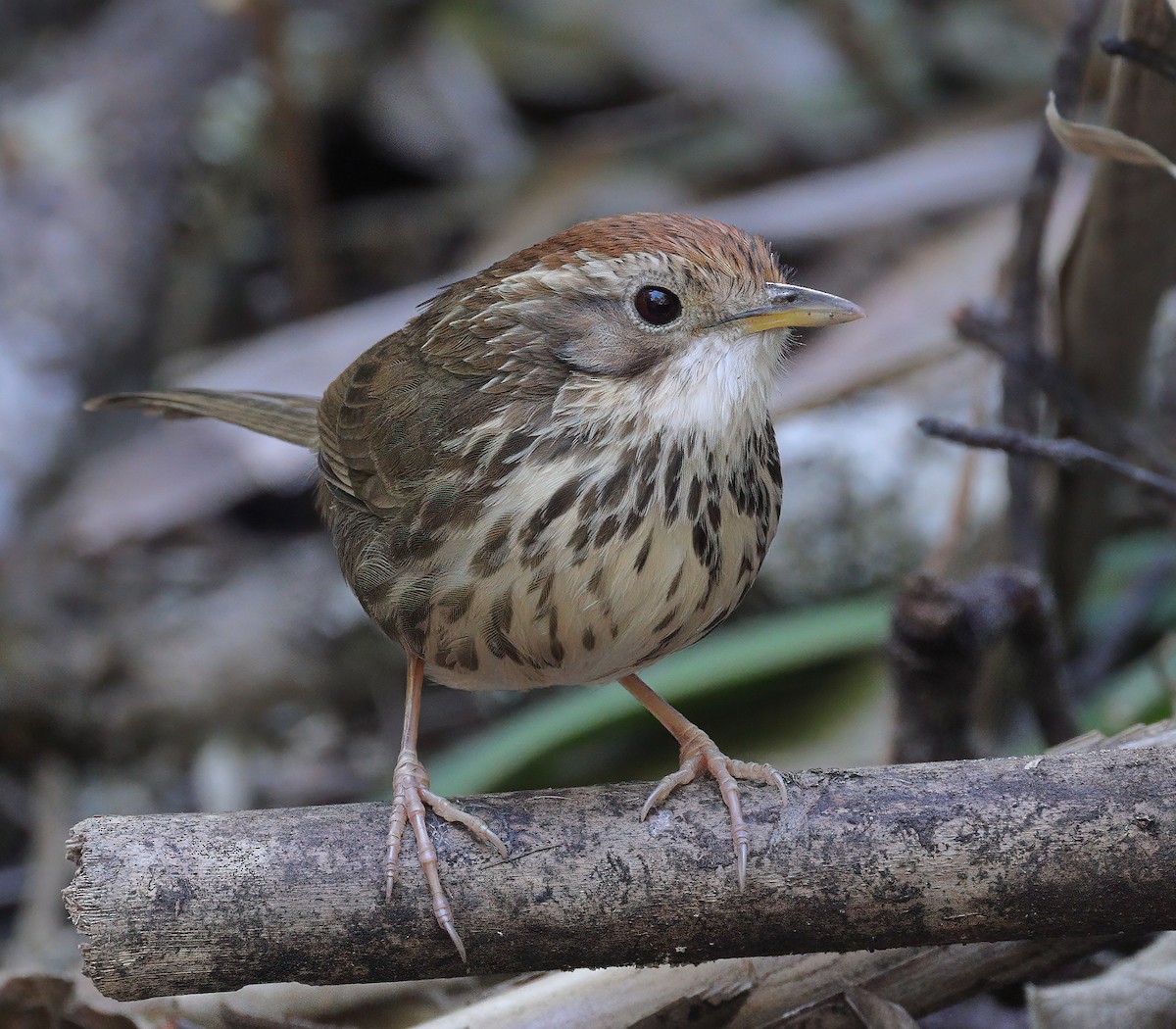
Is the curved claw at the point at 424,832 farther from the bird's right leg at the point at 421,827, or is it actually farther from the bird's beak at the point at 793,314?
the bird's beak at the point at 793,314

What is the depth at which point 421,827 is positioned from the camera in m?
2.46

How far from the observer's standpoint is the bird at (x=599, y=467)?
268 cm

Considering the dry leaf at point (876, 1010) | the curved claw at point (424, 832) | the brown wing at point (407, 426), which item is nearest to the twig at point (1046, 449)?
the brown wing at point (407, 426)

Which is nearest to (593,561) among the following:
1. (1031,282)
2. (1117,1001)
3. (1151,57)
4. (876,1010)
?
(876,1010)

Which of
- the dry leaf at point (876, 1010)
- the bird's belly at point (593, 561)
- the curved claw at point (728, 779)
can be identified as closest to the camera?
the curved claw at point (728, 779)

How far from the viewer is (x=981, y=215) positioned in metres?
6.14

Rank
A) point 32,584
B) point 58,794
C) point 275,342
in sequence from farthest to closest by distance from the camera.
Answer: point 275,342 → point 32,584 → point 58,794

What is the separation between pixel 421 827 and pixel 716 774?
0.52 metres

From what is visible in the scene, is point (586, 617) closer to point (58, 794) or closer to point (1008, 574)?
point (1008, 574)

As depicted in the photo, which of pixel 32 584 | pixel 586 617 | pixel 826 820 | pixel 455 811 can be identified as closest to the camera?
pixel 826 820

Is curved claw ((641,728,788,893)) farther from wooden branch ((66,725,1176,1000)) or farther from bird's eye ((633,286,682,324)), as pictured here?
bird's eye ((633,286,682,324))

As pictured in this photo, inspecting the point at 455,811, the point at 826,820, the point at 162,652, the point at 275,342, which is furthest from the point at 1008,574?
the point at 275,342

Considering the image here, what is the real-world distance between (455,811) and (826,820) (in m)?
0.62

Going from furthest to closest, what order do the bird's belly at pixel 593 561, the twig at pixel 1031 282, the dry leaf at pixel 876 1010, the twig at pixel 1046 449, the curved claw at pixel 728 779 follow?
the twig at pixel 1031 282, the twig at pixel 1046 449, the bird's belly at pixel 593 561, the dry leaf at pixel 876 1010, the curved claw at pixel 728 779
